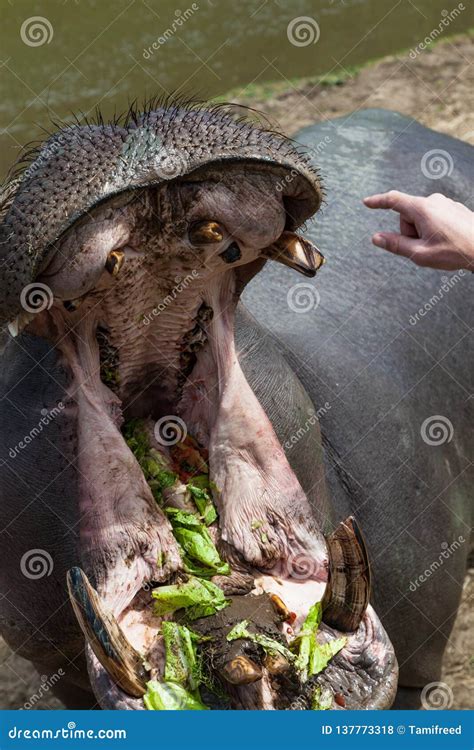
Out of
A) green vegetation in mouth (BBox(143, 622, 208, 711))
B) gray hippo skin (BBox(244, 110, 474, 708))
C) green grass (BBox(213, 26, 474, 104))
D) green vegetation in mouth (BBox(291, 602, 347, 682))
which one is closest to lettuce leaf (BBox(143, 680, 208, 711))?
green vegetation in mouth (BBox(143, 622, 208, 711))

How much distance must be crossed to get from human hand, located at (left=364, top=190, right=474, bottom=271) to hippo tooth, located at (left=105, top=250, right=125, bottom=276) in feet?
2.98

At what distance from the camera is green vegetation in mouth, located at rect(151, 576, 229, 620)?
2.49 meters

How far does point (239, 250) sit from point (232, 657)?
886mm

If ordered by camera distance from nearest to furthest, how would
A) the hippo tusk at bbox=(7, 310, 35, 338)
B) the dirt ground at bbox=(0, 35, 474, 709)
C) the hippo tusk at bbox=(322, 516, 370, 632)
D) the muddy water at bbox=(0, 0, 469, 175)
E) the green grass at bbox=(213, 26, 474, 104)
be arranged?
the hippo tusk at bbox=(7, 310, 35, 338)
the hippo tusk at bbox=(322, 516, 370, 632)
the dirt ground at bbox=(0, 35, 474, 709)
the green grass at bbox=(213, 26, 474, 104)
the muddy water at bbox=(0, 0, 469, 175)

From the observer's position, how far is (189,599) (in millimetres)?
2492

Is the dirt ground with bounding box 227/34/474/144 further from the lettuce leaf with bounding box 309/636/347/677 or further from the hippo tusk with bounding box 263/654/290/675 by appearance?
the hippo tusk with bounding box 263/654/290/675

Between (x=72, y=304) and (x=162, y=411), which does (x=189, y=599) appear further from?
(x=72, y=304)

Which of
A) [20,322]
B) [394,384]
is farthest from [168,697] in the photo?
[394,384]

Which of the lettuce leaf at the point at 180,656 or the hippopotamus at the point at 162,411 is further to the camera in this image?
the lettuce leaf at the point at 180,656

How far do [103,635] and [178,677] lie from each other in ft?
0.78

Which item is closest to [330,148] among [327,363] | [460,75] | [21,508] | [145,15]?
[327,363]

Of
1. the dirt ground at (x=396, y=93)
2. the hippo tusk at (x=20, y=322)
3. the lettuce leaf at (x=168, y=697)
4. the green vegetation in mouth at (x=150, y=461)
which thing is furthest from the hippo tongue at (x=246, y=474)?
the dirt ground at (x=396, y=93)

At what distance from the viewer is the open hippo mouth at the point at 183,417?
88.3 inches

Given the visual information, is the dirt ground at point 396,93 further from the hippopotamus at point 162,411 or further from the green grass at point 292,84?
the hippopotamus at point 162,411
